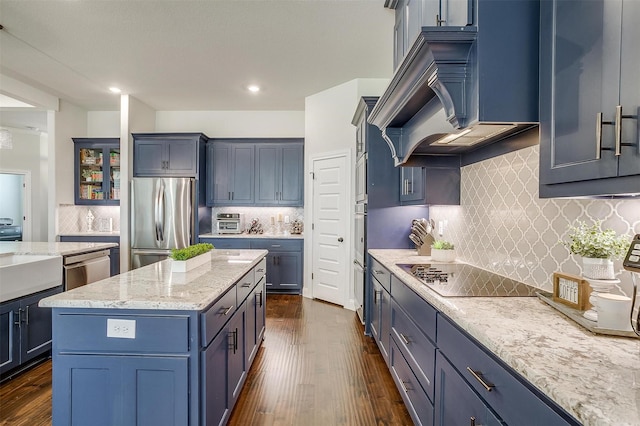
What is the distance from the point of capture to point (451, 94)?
4.40ft

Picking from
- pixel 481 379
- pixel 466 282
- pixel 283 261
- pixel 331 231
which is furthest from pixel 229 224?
pixel 481 379

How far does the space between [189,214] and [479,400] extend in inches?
184

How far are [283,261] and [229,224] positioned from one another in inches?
44.2

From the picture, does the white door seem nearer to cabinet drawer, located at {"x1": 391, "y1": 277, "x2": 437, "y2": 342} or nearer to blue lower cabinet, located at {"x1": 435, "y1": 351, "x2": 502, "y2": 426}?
cabinet drawer, located at {"x1": 391, "y1": 277, "x2": 437, "y2": 342}

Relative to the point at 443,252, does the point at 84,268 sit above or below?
below

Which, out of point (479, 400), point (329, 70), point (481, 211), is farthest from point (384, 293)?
point (329, 70)

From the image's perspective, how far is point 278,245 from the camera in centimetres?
511

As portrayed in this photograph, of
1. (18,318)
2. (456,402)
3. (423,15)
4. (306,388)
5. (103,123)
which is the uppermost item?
(103,123)

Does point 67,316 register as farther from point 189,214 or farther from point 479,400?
point 189,214

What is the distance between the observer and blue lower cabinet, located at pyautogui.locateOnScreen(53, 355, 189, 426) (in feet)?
4.70

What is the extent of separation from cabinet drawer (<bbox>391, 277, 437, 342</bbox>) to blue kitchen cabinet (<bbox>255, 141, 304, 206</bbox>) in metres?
3.31

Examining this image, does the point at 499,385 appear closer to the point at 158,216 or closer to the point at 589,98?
the point at 589,98

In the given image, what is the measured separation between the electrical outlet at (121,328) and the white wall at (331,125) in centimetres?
316

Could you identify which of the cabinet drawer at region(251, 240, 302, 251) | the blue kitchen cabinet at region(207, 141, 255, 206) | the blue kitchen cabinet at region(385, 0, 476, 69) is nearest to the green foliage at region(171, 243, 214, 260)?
the blue kitchen cabinet at region(385, 0, 476, 69)
